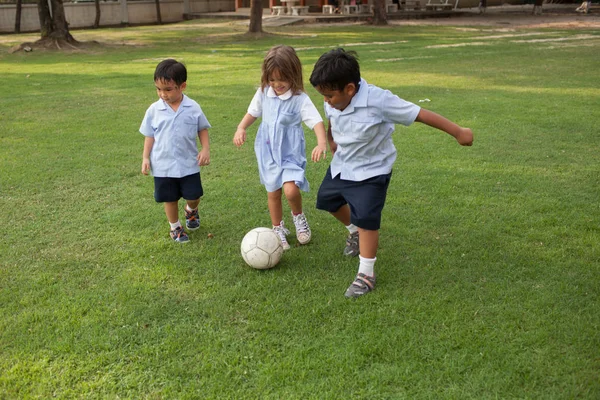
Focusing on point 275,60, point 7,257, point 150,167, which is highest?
point 275,60

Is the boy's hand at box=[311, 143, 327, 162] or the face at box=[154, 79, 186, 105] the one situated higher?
the face at box=[154, 79, 186, 105]

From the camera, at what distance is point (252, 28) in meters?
20.8

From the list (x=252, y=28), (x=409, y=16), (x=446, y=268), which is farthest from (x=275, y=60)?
(x=409, y=16)

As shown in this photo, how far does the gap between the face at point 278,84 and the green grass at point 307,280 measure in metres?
1.06

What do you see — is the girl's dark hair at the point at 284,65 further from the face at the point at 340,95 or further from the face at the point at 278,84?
the face at the point at 340,95

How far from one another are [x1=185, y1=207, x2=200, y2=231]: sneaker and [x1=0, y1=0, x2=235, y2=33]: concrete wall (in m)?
25.6

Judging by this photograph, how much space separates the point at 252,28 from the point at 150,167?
17744 millimetres

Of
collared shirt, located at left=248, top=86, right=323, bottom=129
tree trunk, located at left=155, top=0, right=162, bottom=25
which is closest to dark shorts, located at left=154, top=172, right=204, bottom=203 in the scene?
collared shirt, located at left=248, top=86, right=323, bottom=129

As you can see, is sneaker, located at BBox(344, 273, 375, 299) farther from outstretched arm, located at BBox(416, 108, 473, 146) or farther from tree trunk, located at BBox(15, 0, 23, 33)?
tree trunk, located at BBox(15, 0, 23, 33)

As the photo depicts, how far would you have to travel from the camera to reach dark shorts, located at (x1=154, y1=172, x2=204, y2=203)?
13.1ft

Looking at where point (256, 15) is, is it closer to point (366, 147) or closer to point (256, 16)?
point (256, 16)

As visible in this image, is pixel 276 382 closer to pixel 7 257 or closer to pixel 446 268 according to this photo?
pixel 446 268

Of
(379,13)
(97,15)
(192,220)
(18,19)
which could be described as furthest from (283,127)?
(97,15)

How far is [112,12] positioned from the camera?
28.7 metres
